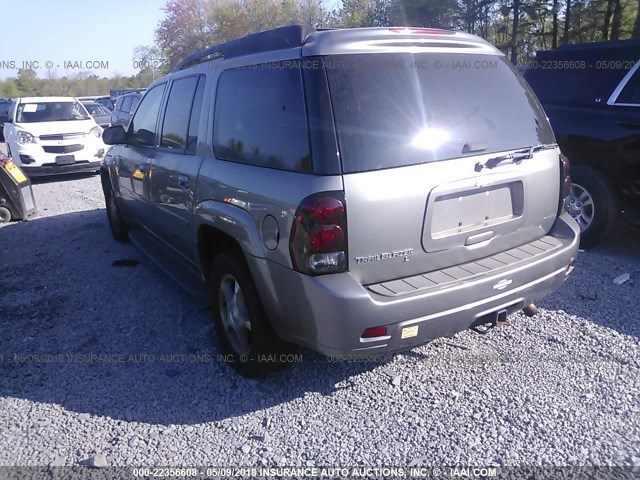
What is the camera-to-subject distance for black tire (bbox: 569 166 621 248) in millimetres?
5113

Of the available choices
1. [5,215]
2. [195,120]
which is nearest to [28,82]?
A: [5,215]

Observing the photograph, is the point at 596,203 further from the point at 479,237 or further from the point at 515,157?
the point at 479,237

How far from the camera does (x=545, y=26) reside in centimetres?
2412

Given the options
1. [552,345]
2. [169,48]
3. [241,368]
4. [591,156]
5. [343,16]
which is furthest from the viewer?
[169,48]

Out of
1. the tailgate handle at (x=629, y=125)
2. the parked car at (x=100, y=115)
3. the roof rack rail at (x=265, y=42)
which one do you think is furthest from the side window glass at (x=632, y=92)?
the parked car at (x=100, y=115)

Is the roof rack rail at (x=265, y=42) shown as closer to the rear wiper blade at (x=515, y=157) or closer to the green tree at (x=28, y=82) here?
the rear wiper blade at (x=515, y=157)

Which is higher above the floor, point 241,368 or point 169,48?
point 169,48

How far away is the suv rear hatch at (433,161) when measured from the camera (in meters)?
2.57

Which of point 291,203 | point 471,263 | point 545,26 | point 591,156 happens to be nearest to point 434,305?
point 471,263

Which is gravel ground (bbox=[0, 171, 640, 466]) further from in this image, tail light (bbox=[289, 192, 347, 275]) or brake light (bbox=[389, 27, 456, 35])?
brake light (bbox=[389, 27, 456, 35])

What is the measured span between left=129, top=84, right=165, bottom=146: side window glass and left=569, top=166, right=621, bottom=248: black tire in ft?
13.5

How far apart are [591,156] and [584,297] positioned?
1.71 meters

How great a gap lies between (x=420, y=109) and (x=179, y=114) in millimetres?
2078

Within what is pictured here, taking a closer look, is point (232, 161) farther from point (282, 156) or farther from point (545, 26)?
point (545, 26)
